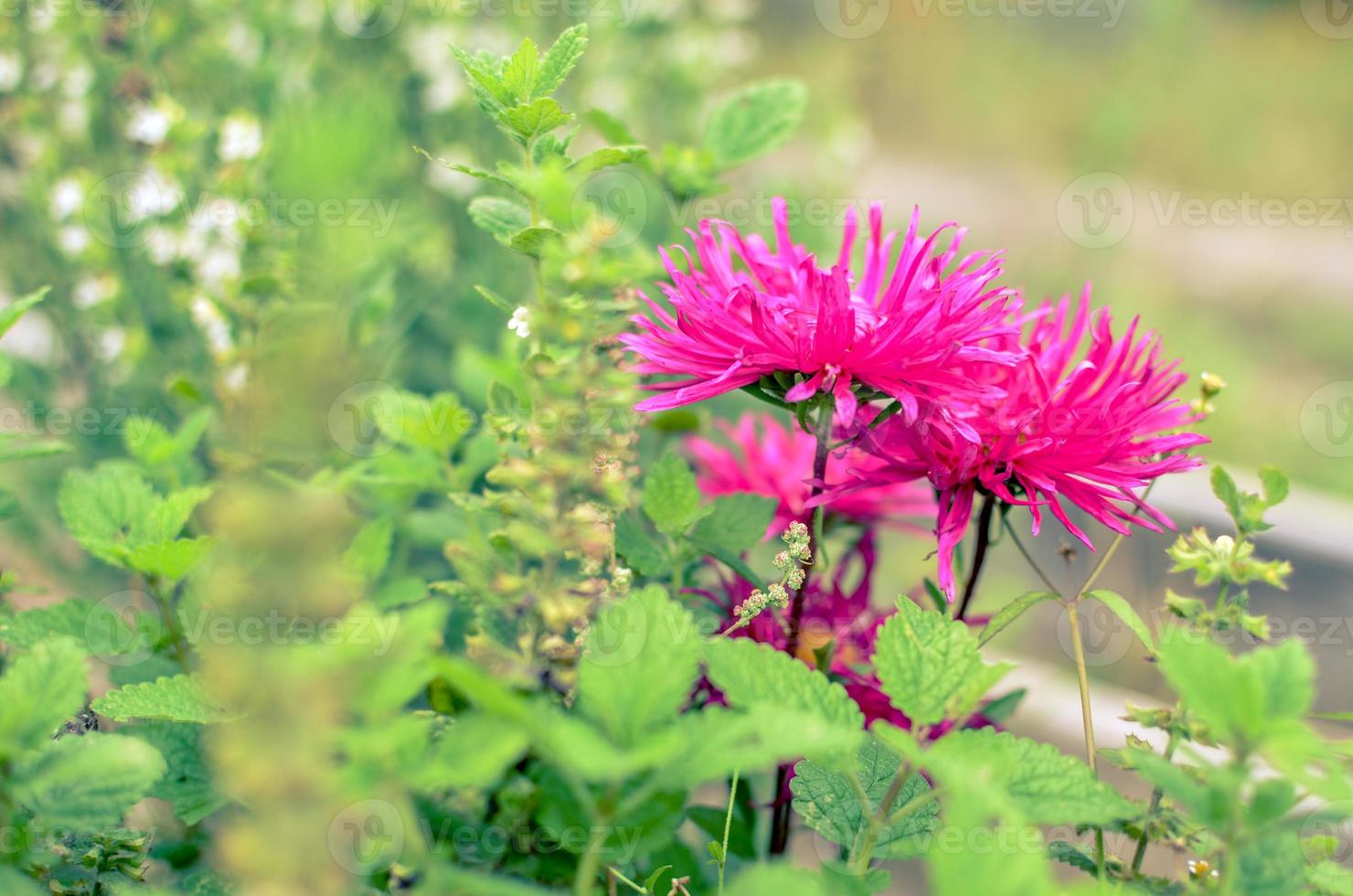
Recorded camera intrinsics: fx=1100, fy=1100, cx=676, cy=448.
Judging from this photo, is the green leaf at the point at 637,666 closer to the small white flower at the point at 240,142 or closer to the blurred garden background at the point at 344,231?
the blurred garden background at the point at 344,231

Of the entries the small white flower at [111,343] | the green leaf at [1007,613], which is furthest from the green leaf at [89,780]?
the small white flower at [111,343]

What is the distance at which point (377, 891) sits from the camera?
306 mm

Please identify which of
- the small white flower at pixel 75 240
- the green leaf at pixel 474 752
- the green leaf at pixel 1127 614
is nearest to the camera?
the green leaf at pixel 474 752

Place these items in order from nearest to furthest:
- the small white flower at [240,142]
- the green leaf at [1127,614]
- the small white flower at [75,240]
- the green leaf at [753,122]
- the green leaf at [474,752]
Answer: the green leaf at [474,752] < the green leaf at [1127,614] < the green leaf at [753,122] < the small white flower at [240,142] < the small white flower at [75,240]

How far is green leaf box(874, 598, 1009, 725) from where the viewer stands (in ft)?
0.89

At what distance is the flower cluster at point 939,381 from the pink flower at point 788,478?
2.5 inches

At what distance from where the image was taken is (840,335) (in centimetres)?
34

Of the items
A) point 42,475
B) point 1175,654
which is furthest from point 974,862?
point 42,475

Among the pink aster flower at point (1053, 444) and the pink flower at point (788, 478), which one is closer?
the pink aster flower at point (1053, 444)

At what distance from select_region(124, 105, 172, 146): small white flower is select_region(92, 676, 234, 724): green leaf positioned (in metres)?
0.50

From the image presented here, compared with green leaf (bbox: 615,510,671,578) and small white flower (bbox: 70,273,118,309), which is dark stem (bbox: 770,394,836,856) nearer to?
green leaf (bbox: 615,510,671,578)

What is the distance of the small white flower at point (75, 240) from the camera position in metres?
0.75

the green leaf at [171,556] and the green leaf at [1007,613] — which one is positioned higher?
the green leaf at [1007,613]

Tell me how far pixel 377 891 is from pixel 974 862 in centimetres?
18
